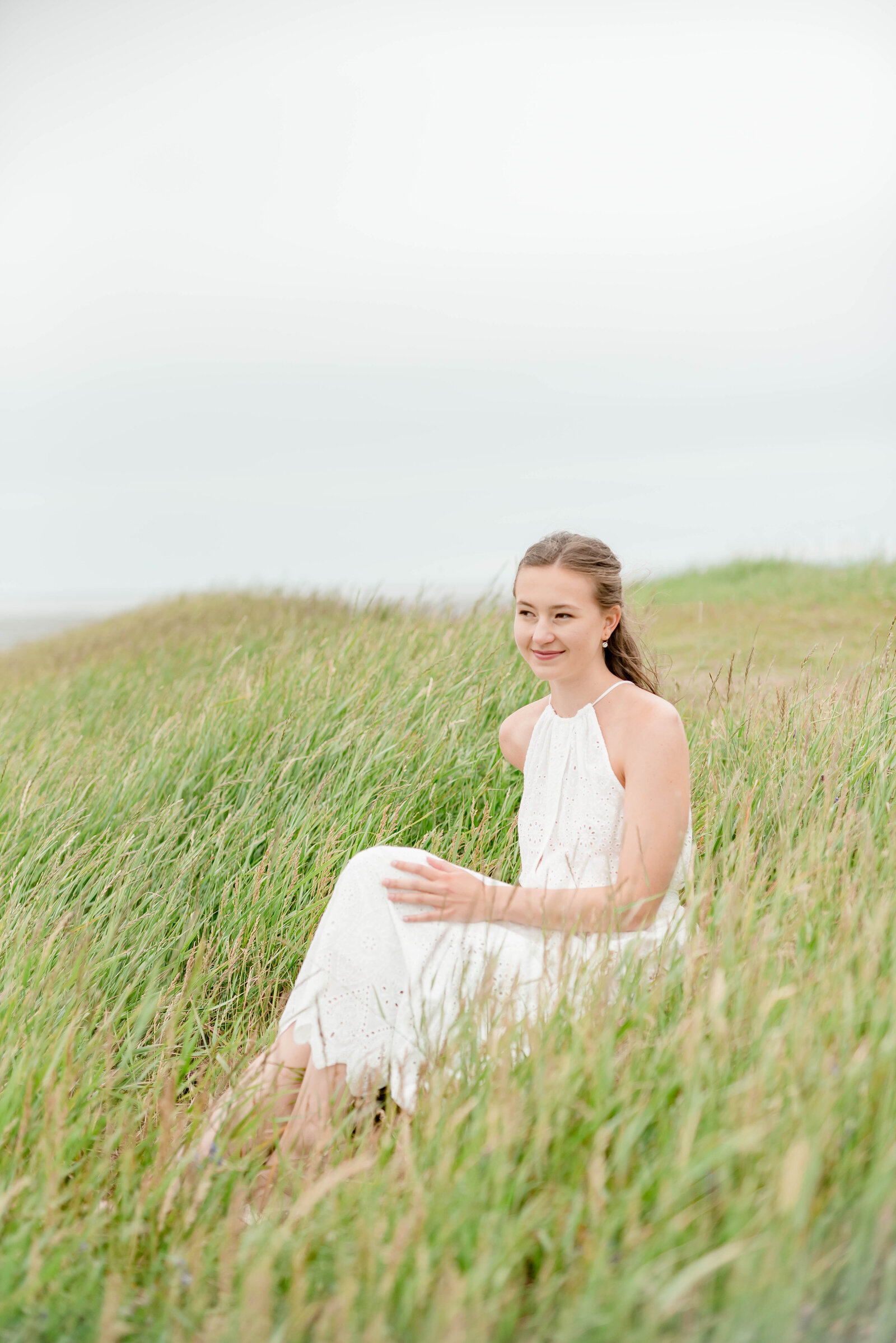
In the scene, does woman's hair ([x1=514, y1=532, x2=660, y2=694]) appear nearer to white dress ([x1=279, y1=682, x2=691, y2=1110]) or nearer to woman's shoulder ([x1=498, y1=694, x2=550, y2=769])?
woman's shoulder ([x1=498, y1=694, x2=550, y2=769])

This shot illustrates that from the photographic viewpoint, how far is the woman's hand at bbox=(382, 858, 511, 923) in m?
2.64

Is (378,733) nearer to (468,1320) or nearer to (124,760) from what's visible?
(124,760)

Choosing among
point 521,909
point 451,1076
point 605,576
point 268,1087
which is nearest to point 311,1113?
point 268,1087

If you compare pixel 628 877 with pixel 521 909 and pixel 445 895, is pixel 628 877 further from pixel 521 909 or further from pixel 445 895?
pixel 445 895

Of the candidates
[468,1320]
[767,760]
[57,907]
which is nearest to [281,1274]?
[468,1320]

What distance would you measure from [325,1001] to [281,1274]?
902 millimetres

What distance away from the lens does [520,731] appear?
3428 millimetres

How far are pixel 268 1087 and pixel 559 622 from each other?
153 centimetres

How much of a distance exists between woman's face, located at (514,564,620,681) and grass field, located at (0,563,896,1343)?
668 mm

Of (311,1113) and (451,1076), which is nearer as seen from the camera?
(451,1076)

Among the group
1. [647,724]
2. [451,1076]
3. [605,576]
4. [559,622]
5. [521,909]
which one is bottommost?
[451,1076]

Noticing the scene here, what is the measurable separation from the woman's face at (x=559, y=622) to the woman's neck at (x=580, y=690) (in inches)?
1.1

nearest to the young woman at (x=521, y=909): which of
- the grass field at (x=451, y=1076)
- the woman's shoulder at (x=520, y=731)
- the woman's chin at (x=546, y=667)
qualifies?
the woman's chin at (x=546, y=667)

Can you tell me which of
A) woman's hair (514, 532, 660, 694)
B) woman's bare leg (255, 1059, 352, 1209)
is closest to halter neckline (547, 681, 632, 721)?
woman's hair (514, 532, 660, 694)
